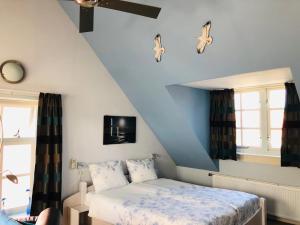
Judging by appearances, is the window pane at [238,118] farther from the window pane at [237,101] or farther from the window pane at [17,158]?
the window pane at [17,158]

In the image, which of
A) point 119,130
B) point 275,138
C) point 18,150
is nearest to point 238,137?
point 275,138

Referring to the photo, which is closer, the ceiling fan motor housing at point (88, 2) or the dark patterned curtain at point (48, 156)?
the ceiling fan motor housing at point (88, 2)

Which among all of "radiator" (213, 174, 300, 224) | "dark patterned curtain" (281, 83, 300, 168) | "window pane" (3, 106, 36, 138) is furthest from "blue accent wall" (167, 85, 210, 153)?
"window pane" (3, 106, 36, 138)

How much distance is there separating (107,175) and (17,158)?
1089 millimetres

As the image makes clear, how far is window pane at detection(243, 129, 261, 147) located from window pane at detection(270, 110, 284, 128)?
261mm

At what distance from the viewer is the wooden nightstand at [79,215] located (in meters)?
2.92

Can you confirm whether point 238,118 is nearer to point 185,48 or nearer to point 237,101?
point 237,101

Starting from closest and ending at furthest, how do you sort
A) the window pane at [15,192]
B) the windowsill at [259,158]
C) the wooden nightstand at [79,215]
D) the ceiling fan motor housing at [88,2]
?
the ceiling fan motor housing at [88,2], the window pane at [15,192], the wooden nightstand at [79,215], the windowsill at [259,158]

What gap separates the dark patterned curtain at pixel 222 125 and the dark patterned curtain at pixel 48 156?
2318mm

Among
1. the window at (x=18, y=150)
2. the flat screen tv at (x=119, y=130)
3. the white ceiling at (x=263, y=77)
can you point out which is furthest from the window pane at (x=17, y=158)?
the white ceiling at (x=263, y=77)

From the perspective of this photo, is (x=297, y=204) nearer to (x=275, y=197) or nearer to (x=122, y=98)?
(x=275, y=197)

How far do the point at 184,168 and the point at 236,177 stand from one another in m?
0.99

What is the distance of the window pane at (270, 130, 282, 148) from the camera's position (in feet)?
11.5

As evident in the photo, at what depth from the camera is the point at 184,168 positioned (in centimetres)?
451
